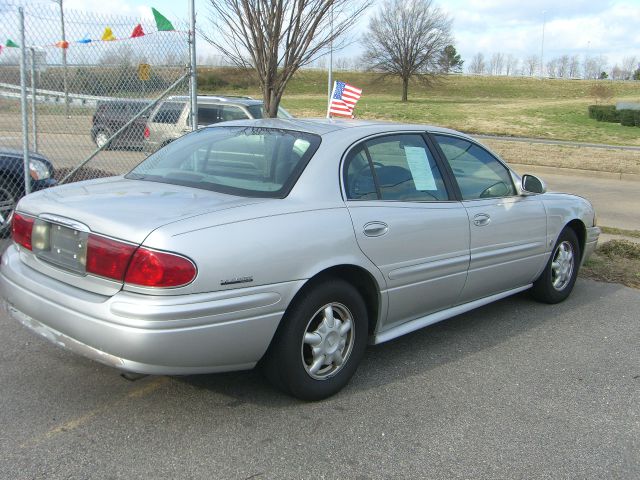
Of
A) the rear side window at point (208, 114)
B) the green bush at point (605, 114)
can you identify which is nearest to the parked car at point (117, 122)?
the rear side window at point (208, 114)

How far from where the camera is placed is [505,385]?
385 centimetres

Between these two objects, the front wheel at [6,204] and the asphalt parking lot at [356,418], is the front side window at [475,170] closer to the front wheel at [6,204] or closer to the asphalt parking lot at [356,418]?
the asphalt parking lot at [356,418]

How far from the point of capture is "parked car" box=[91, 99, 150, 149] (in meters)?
7.48

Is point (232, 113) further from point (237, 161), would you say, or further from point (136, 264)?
point (136, 264)

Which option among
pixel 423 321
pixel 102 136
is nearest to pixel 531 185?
pixel 423 321

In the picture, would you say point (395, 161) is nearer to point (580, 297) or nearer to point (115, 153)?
point (580, 297)

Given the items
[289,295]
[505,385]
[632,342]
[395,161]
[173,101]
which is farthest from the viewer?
[173,101]

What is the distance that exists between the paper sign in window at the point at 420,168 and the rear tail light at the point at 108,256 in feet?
6.55

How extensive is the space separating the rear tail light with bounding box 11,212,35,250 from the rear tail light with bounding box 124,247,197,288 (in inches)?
37.6

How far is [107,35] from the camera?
21.8 feet

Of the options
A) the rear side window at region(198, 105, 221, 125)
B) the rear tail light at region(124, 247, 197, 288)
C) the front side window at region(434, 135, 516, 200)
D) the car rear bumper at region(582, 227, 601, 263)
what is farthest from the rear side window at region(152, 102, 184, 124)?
the rear tail light at region(124, 247, 197, 288)

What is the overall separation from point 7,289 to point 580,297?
4.72 metres

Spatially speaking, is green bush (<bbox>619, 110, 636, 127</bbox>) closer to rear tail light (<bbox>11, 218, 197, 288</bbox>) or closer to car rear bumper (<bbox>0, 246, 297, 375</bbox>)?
car rear bumper (<bbox>0, 246, 297, 375</bbox>)

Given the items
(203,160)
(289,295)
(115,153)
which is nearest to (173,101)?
(115,153)
